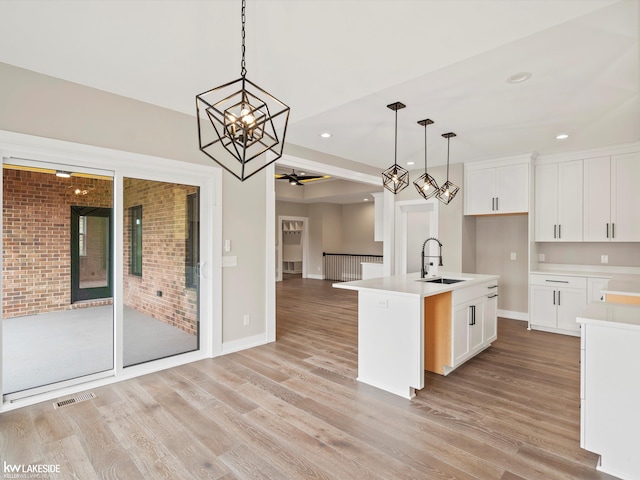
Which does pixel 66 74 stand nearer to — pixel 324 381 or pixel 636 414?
pixel 324 381

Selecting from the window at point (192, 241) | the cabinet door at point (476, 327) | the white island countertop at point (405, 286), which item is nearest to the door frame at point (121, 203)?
the window at point (192, 241)

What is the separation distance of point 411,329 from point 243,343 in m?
2.17

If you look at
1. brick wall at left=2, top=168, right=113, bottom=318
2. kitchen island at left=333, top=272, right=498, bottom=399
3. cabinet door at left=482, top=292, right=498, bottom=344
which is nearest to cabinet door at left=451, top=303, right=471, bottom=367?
kitchen island at left=333, top=272, right=498, bottom=399

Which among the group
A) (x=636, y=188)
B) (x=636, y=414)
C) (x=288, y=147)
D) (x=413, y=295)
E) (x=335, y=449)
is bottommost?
(x=335, y=449)

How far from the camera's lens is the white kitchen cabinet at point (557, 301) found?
4.78 m

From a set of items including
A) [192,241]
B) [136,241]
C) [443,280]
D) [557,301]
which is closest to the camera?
[136,241]

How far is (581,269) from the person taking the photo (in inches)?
205

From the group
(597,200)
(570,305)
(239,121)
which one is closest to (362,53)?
(239,121)

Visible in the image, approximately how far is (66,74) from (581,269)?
675 cm

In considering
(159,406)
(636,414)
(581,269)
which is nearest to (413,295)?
(636,414)

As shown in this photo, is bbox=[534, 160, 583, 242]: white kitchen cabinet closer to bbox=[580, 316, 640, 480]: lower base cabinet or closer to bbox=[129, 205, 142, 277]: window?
bbox=[580, 316, 640, 480]: lower base cabinet

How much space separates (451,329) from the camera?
3244mm

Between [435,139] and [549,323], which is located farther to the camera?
[549,323]

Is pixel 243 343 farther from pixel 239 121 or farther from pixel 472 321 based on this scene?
pixel 239 121
